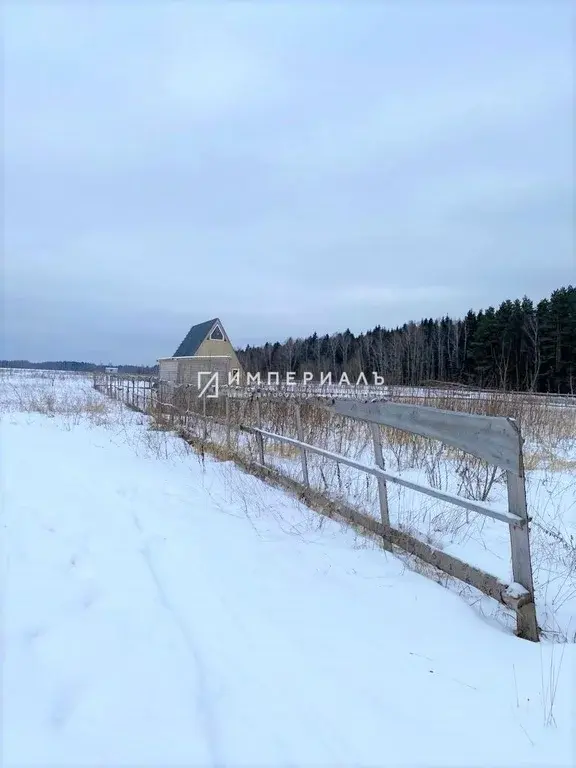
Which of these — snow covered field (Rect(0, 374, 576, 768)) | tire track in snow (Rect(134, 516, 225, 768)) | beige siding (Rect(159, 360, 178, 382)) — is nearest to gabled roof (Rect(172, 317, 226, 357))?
beige siding (Rect(159, 360, 178, 382))

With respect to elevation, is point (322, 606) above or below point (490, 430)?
below

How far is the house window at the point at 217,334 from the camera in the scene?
2717cm

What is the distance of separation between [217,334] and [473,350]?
1054 inches

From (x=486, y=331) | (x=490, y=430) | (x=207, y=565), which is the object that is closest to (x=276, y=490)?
(x=207, y=565)

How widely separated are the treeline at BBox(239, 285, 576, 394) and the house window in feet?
8.92

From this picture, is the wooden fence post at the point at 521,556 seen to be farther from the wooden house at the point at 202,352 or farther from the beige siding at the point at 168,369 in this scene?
the beige siding at the point at 168,369

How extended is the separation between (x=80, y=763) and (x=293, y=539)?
2.33m

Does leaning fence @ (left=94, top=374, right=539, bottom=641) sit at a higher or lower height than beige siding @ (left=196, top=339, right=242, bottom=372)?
lower

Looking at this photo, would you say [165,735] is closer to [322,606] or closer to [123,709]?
[123,709]

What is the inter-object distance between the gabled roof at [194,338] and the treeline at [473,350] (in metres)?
3.57

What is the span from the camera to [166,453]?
7.32 m

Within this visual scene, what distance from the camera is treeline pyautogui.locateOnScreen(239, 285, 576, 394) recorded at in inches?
1374

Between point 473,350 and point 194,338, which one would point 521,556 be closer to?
point 194,338
